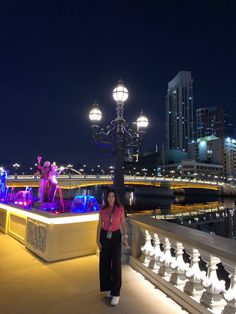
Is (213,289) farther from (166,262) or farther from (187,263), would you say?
(166,262)

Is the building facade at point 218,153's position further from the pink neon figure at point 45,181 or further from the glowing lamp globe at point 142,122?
the pink neon figure at point 45,181

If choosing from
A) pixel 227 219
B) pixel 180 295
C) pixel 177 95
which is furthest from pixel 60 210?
pixel 177 95

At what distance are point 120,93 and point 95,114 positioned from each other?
4.37ft

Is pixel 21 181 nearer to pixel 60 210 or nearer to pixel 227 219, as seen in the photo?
pixel 227 219

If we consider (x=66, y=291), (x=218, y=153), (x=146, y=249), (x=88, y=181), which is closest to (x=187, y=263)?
(x=146, y=249)

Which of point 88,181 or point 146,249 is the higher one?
point 88,181

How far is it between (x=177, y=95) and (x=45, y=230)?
172 m

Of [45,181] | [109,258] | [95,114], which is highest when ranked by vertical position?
[95,114]

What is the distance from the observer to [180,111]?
557 ft

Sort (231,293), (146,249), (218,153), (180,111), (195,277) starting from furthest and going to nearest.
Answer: (180,111) → (218,153) → (146,249) → (195,277) → (231,293)

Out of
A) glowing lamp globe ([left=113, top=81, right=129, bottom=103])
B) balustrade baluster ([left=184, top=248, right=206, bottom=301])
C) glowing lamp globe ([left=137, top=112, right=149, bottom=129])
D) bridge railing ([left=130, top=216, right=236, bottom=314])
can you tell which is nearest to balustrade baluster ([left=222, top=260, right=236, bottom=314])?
bridge railing ([left=130, top=216, right=236, bottom=314])

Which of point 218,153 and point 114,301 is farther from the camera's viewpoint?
point 218,153

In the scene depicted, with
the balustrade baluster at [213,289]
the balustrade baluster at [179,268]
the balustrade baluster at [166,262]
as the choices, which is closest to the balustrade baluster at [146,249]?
the balustrade baluster at [166,262]

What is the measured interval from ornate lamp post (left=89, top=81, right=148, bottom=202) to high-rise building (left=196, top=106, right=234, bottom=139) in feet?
564
